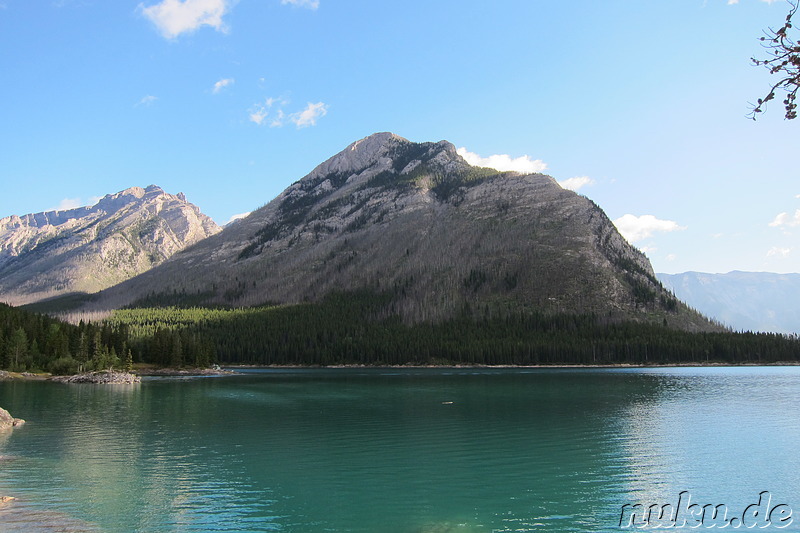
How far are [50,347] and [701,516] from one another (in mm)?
173777

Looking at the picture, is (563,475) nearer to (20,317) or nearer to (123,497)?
(123,497)

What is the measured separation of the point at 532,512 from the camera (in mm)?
33594

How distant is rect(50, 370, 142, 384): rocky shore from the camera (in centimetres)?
14012

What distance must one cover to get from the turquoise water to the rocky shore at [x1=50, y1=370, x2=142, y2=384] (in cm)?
5018

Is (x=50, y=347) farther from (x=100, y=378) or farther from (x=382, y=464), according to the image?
(x=382, y=464)

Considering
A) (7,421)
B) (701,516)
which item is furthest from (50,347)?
(701,516)

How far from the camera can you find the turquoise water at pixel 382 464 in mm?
32688

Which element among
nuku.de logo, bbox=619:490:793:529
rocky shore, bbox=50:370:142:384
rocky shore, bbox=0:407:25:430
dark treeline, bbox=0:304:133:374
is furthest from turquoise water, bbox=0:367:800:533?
dark treeline, bbox=0:304:133:374

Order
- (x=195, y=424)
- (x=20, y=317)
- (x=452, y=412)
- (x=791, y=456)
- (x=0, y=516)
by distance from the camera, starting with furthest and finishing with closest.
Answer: (x=20, y=317) < (x=452, y=412) < (x=195, y=424) < (x=791, y=456) < (x=0, y=516)

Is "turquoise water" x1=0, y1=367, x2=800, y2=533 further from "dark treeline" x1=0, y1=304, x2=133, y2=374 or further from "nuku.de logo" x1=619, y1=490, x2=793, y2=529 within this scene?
"dark treeline" x1=0, y1=304, x2=133, y2=374

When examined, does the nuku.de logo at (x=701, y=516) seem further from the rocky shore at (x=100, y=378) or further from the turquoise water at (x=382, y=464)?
the rocky shore at (x=100, y=378)

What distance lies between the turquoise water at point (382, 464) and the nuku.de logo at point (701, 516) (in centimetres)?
87

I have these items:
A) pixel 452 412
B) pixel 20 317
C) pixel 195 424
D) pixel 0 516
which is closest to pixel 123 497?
pixel 0 516

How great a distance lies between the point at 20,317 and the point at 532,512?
179216 mm
